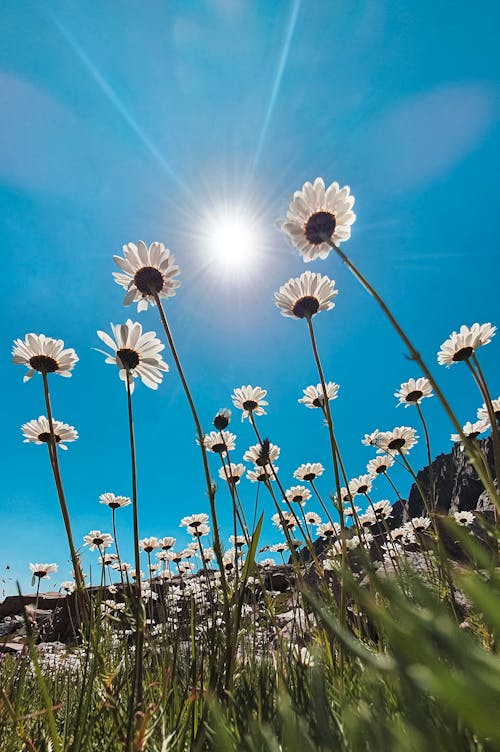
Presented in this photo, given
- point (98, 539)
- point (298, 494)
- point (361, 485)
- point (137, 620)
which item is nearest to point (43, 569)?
point (98, 539)

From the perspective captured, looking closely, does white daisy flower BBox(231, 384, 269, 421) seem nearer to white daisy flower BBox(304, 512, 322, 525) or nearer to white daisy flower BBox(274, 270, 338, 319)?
white daisy flower BBox(274, 270, 338, 319)

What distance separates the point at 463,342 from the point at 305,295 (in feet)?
4.93

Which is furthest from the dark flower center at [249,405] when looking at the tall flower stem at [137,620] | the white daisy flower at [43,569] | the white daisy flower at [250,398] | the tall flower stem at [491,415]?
the white daisy flower at [43,569]

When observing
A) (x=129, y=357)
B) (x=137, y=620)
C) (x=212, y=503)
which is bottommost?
(x=137, y=620)

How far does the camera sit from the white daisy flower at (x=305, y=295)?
345 cm

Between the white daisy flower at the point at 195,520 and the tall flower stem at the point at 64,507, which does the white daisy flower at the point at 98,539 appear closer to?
the white daisy flower at the point at 195,520

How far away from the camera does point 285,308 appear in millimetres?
3520

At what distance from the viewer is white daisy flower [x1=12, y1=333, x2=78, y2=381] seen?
266 cm

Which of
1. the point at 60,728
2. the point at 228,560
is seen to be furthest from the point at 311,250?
the point at 228,560

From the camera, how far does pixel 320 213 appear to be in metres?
2.88

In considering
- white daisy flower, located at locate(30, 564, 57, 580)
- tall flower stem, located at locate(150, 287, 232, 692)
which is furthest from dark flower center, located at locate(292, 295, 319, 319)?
white daisy flower, located at locate(30, 564, 57, 580)

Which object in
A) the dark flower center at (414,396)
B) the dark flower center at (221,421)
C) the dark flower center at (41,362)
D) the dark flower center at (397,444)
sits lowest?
the dark flower center at (221,421)

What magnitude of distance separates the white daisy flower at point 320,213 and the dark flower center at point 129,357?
125 cm

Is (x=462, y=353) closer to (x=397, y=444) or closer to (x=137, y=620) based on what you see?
(x=397, y=444)
